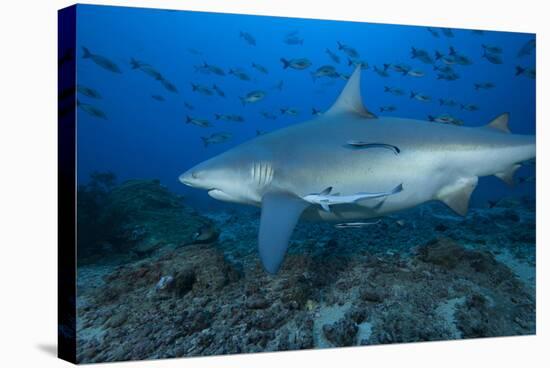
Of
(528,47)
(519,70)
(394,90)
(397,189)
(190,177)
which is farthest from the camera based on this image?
(394,90)

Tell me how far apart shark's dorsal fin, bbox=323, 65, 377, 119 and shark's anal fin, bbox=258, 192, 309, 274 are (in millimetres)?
1345

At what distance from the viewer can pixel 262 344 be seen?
4.61 metres

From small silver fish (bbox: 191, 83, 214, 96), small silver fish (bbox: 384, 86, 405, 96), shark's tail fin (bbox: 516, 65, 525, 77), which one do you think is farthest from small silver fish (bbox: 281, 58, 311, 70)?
shark's tail fin (bbox: 516, 65, 525, 77)

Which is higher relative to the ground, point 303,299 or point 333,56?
point 333,56

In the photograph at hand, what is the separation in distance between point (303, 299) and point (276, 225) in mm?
1287

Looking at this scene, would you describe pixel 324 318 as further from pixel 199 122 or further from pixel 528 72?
pixel 199 122

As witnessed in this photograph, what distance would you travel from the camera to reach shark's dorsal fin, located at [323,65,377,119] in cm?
516

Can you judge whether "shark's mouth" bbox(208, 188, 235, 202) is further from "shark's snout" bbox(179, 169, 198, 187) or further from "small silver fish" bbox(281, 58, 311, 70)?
"small silver fish" bbox(281, 58, 311, 70)

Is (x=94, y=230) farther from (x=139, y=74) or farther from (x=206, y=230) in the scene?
(x=139, y=74)

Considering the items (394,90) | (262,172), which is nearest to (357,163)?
(262,172)

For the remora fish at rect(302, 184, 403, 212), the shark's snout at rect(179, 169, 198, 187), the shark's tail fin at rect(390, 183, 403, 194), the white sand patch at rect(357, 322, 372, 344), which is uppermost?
the shark's snout at rect(179, 169, 198, 187)

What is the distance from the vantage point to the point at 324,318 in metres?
4.88

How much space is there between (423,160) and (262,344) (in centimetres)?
261

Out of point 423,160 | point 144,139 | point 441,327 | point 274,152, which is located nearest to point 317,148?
point 274,152
